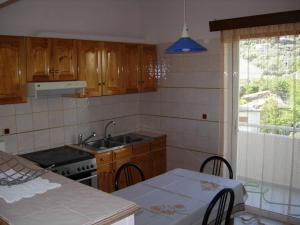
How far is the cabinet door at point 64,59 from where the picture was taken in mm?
3320

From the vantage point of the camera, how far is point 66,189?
171 cm

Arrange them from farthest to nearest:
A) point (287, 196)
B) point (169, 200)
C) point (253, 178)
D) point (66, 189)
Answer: point (253, 178) → point (287, 196) → point (169, 200) → point (66, 189)

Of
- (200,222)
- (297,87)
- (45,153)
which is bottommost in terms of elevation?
(200,222)

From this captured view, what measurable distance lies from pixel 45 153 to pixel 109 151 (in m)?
0.72

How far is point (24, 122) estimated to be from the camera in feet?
11.3

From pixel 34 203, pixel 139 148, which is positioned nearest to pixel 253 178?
pixel 139 148

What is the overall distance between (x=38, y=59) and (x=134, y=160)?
1.73 meters

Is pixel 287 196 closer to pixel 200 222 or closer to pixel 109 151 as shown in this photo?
pixel 200 222

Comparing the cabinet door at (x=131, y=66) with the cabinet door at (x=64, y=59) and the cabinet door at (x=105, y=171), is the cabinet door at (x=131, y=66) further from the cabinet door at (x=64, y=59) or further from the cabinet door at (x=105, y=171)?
the cabinet door at (x=105, y=171)

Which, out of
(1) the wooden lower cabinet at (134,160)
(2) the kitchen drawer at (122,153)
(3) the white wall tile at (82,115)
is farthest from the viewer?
(3) the white wall tile at (82,115)

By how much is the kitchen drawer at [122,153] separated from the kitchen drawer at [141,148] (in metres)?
0.07

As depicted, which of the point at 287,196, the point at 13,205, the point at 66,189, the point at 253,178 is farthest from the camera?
the point at 253,178

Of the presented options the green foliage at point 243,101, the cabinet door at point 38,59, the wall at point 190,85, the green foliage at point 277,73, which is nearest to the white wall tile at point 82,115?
the cabinet door at point 38,59

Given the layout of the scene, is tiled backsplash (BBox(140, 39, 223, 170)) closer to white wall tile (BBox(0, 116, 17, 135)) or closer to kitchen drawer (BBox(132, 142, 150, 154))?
kitchen drawer (BBox(132, 142, 150, 154))
